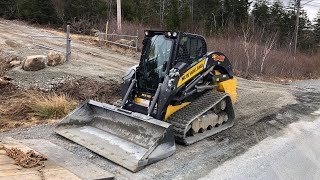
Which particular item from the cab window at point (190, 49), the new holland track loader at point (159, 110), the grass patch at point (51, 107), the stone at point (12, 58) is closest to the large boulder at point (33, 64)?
the stone at point (12, 58)

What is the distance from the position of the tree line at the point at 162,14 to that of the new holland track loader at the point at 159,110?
18.6 meters

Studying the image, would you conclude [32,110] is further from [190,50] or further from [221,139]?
[221,139]

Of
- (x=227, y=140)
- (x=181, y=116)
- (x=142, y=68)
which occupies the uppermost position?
(x=142, y=68)

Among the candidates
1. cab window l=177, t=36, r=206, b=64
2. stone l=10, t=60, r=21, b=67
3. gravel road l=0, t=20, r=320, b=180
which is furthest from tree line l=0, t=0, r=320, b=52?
cab window l=177, t=36, r=206, b=64

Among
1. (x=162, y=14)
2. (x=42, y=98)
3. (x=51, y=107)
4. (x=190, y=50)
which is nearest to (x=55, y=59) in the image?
(x=42, y=98)

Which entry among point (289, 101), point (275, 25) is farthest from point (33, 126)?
point (275, 25)

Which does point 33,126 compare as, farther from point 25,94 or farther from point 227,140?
point 227,140

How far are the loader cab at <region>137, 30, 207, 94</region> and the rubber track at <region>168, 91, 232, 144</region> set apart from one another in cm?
71

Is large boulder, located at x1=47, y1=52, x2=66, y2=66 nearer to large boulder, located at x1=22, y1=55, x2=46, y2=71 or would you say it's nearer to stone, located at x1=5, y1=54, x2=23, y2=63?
large boulder, located at x1=22, y1=55, x2=46, y2=71

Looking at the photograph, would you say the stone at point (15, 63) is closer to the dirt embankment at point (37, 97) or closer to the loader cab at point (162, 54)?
the dirt embankment at point (37, 97)

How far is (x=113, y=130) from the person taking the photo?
6613 millimetres

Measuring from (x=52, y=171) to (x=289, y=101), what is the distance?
7513 millimetres

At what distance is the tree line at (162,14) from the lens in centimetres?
3272

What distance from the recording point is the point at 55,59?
1251 cm
